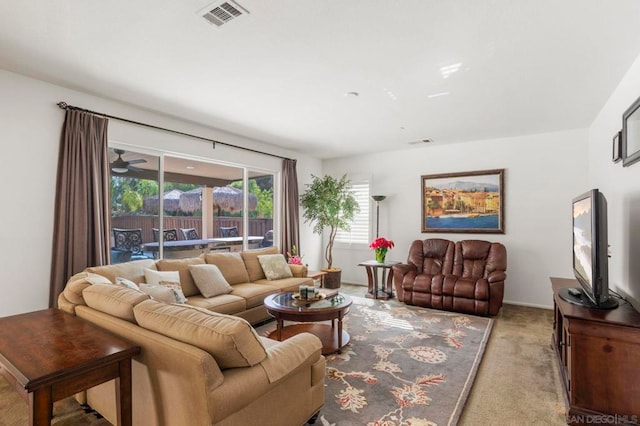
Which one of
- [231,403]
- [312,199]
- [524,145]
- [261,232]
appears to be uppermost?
[524,145]

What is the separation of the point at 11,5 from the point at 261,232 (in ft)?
13.6

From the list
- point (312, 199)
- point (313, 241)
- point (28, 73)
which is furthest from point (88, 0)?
point (313, 241)

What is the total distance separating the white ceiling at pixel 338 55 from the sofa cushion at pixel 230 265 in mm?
1806

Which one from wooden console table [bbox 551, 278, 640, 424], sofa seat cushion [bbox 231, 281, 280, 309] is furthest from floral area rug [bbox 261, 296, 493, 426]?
sofa seat cushion [bbox 231, 281, 280, 309]

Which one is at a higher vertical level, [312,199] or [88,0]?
[88,0]

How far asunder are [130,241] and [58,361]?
2697mm

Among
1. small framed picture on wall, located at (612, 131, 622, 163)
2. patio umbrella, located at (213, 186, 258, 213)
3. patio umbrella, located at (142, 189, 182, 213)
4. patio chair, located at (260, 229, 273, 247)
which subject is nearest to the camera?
small framed picture on wall, located at (612, 131, 622, 163)

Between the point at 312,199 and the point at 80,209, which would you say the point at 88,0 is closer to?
the point at 80,209

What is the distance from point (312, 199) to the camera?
614cm

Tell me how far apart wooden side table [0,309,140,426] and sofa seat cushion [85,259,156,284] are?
43.6 inches

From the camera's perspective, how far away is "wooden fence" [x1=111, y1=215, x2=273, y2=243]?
3.94 metres

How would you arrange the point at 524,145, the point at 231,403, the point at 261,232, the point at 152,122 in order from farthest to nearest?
the point at 261,232 → the point at 524,145 → the point at 152,122 → the point at 231,403

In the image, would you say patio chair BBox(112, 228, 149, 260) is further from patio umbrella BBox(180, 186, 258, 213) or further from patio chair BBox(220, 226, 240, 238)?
patio chair BBox(220, 226, 240, 238)

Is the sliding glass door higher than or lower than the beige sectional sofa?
higher
